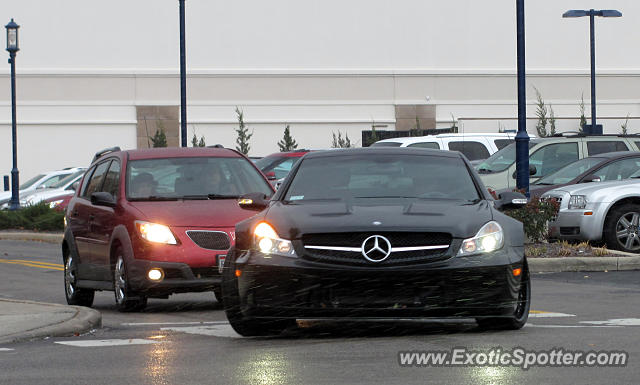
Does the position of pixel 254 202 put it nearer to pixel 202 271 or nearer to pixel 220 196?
pixel 202 271

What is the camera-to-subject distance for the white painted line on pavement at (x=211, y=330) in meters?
10.8

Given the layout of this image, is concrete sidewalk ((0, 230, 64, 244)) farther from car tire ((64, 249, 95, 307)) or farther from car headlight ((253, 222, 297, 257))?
car headlight ((253, 222, 297, 257))

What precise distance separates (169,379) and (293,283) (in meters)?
1.79

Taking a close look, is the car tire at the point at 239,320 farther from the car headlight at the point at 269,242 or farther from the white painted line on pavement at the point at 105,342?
the white painted line on pavement at the point at 105,342

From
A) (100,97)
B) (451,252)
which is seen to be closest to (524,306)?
(451,252)

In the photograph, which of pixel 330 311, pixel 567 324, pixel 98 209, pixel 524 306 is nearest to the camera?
pixel 330 311

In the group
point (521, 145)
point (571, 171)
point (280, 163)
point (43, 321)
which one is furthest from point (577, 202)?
point (43, 321)

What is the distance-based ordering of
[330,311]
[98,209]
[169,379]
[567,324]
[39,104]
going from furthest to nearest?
[39,104] → [98,209] → [567,324] → [330,311] → [169,379]

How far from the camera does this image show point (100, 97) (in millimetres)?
63469

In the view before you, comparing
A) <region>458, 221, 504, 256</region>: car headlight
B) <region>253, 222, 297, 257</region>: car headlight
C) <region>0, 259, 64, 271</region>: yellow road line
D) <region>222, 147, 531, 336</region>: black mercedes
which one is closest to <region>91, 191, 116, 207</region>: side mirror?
<region>222, 147, 531, 336</region>: black mercedes

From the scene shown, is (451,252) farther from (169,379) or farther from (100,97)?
(100,97)

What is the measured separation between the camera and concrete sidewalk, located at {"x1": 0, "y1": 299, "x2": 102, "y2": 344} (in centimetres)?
1093

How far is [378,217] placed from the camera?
9945 mm

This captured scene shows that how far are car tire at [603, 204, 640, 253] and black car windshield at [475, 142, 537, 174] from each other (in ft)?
15.8
